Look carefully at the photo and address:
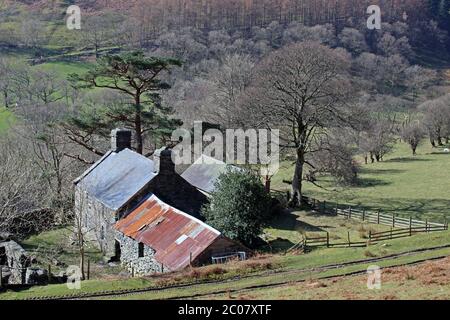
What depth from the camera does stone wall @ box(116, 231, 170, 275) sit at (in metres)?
28.0

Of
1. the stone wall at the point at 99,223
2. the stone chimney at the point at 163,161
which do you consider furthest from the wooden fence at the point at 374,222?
the stone wall at the point at 99,223

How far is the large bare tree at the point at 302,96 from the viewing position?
134ft

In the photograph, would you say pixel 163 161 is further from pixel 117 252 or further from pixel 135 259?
pixel 135 259

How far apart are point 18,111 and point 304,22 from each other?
319ft

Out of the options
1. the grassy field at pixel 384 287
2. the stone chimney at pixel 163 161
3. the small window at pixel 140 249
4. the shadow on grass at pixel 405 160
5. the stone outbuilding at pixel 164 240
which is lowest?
the shadow on grass at pixel 405 160

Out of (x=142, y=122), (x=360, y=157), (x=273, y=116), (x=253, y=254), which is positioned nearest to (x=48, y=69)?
(x=360, y=157)

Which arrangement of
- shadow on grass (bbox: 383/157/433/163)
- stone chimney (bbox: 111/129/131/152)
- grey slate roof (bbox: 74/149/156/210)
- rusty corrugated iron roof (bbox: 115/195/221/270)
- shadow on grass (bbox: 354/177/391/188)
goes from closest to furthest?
rusty corrugated iron roof (bbox: 115/195/221/270)
grey slate roof (bbox: 74/149/156/210)
stone chimney (bbox: 111/129/131/152)
shadow on grass (bbox: 354/177/391/188)
shadow on grass (bbox: 383/157/433/163)

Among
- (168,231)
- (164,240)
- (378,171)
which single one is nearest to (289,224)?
(168,231)

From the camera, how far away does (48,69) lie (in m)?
112

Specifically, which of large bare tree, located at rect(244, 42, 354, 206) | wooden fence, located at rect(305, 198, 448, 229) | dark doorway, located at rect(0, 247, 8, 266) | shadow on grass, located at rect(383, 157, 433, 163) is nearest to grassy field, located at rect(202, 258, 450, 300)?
wooden fence, located at rect(305, 198, 448, 229)

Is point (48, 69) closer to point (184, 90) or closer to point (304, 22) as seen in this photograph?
point (184, 90)

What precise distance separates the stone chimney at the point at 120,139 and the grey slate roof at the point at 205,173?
5.10 meters

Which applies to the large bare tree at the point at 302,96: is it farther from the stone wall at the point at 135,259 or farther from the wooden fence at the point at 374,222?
the stone wall at the point at 135,259

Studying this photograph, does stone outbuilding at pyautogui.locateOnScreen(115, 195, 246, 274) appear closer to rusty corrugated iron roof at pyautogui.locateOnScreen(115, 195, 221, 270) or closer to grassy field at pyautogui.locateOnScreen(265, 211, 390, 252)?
rusty corrugated iron roof at pyautogui.locateOnScreen(115, 195, 221, 270)
